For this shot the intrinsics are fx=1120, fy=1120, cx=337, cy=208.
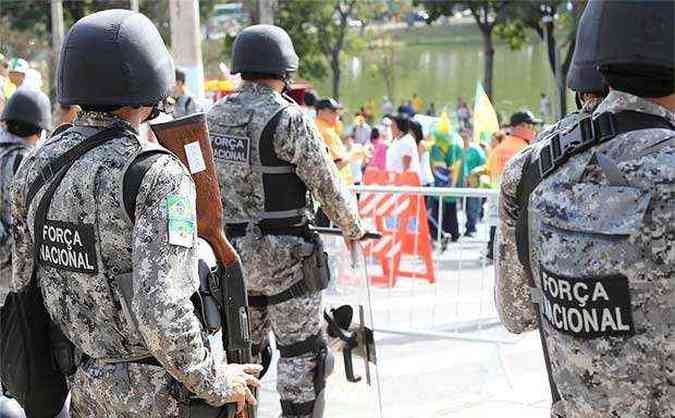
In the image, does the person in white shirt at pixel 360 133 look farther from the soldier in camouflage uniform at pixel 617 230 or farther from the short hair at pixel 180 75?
the soldier in camouflage uniform at pixel 617 230

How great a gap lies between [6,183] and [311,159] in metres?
1.52

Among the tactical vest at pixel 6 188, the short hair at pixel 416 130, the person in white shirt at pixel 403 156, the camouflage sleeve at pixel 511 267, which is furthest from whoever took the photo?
the short hair at pixel 416 130

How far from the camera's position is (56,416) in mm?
3430

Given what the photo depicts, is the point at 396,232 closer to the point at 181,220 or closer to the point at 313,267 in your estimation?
the point at 313,267

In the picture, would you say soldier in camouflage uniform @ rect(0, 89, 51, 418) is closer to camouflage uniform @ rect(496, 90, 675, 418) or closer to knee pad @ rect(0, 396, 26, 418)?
knee pad @ rect(0, 396, 26, 418)

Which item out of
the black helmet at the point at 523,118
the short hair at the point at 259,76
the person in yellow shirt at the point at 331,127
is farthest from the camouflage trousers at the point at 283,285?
the black helmet at the point at 523,118

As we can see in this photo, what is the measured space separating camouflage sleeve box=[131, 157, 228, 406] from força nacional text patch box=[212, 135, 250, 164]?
200cm

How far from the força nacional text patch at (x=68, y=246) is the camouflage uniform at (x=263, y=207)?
1.89 meters

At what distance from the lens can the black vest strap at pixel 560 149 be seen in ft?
7.93

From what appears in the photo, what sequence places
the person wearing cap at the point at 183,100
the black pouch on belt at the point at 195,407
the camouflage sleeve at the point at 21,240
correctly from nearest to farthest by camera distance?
the black pouch on belt at the point at 195,407
the camouflage sleeve at the point at 21,240
the person wearing cap at the point at 183,100

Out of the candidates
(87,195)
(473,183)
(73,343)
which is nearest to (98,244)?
(87,195)

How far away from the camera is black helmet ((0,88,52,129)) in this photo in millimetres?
5395

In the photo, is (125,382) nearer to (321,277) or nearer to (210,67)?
(321,277)

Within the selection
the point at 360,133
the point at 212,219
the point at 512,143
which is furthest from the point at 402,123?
the point at 212,219
